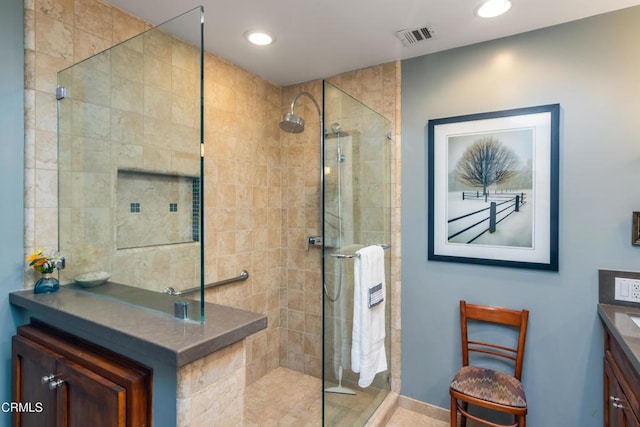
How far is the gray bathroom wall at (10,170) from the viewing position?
4.64ft

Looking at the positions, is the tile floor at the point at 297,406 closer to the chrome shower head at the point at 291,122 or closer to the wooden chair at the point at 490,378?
the wooden chair at the point at 490,378

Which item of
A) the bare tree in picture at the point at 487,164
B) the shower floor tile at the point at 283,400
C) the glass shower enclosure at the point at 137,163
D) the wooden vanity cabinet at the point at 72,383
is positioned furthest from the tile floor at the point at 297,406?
the bare tree in picture at the point at 487,164

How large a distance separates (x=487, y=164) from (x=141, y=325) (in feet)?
6.61

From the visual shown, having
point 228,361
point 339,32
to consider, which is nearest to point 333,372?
point 228,361

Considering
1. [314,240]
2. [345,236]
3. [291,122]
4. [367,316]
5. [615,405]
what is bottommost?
[615,405]

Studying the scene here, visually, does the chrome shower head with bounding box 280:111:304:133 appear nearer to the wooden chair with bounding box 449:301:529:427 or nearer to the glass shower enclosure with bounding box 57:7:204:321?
the glass shower enclosure with bounding box 57:7:204:321

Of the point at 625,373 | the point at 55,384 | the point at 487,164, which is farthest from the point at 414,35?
the point at 55,384

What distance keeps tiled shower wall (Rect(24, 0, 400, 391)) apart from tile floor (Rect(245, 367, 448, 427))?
11cm

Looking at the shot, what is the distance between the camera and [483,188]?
2.05m

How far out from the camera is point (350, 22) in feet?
6.12

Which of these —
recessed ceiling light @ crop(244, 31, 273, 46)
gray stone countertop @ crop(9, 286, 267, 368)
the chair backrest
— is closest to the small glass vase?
gray stone countertop @ crop(9, 286, 267, 368)

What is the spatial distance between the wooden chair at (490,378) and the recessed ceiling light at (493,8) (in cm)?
167

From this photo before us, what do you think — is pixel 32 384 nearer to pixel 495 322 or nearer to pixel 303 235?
pixel 303 235

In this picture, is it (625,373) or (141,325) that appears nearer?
(141,325)
